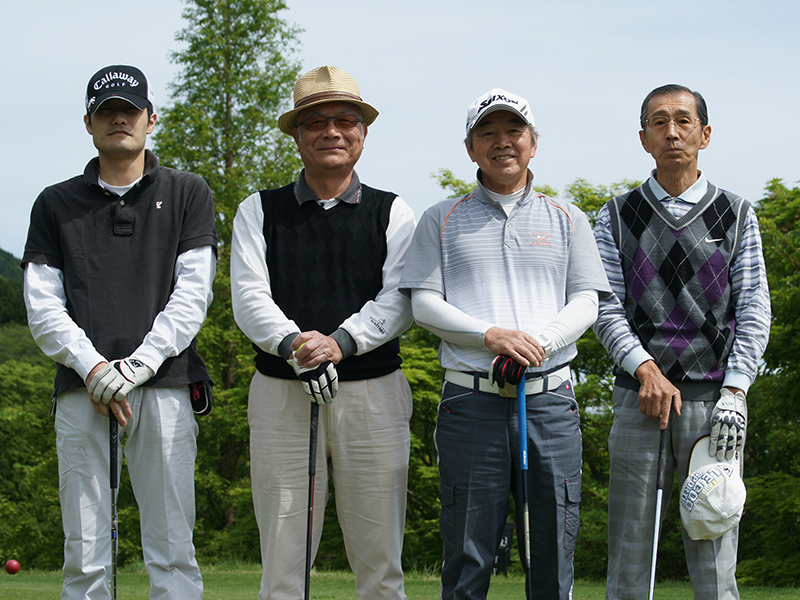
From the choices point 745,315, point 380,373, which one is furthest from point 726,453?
point 380,373

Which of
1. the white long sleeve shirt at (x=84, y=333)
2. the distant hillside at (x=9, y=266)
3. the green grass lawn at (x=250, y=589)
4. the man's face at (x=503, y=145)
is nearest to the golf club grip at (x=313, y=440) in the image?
the white long sleeve shirt at (x=84, y=333)

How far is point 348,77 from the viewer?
4.27 m

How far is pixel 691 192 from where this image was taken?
13.7 feet

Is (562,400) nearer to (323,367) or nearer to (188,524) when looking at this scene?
(323,367)

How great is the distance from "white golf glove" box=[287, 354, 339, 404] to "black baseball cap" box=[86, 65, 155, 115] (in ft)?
4.73

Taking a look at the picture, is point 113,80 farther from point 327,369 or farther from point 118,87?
point 327,369

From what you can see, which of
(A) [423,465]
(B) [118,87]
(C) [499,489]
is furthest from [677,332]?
(A) [423,465]

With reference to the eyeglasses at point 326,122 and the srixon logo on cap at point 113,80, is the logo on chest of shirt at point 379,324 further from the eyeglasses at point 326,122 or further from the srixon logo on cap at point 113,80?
the srixon logo on cap at point 113,80

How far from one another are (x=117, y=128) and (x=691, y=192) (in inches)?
106

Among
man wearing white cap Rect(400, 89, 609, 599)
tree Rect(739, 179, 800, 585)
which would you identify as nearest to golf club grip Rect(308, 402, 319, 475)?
man wearing white cap Rect(400, 89, 609, 599)

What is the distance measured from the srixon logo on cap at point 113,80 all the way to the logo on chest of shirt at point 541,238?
1.97 meters

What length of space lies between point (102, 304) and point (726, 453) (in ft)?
9.17

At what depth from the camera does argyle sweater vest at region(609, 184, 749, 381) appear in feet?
13.0

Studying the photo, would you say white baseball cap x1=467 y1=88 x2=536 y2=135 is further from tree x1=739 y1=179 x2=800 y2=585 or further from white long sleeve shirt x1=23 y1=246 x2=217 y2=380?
tree x1=739 y1=179 x2=800 y2=585
